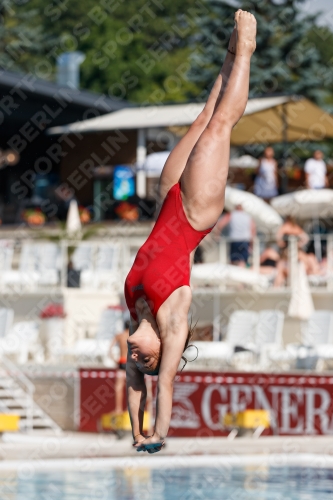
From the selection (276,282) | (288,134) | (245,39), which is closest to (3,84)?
(288,134)

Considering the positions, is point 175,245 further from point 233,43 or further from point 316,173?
point 316,173

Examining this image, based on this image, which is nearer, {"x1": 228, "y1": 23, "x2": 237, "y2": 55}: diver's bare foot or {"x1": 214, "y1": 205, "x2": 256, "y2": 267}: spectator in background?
{"x1": 228, "y1": 23, "x2": 237, "y2": 55}: diver's bare foot

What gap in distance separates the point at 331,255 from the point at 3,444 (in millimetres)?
6292

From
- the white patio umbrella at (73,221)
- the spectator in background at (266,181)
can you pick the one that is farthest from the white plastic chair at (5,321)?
the spectator in background at (266,181)

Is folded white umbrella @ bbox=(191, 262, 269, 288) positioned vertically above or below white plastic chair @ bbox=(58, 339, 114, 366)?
above

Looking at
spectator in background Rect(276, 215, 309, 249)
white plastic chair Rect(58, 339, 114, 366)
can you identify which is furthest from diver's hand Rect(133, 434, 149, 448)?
spectator in background Rect(276, 215, 309, 249)

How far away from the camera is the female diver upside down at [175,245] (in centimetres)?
601

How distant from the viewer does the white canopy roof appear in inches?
824

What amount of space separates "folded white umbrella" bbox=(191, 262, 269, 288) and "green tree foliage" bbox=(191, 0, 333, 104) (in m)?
14.7

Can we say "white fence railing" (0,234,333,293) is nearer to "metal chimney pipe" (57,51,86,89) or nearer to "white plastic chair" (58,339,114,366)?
"white plastic chair" (58,339,114,366)

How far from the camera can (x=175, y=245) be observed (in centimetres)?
615

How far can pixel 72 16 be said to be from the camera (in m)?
59.6

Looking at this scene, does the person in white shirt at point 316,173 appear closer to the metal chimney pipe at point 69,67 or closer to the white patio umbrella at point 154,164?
the white patio umbrella at point 154,164

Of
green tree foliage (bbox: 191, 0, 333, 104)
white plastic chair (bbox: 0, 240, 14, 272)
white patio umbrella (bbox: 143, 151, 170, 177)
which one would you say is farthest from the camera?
green tree foliage (bbox: 191, 0, 333, 104)
